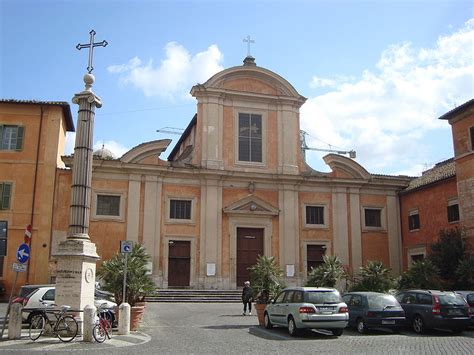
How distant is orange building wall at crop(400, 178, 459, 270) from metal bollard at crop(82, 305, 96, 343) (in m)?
20.3

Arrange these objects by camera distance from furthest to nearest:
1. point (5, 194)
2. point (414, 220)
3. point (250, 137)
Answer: point (250, 137), point (414, 220), point (5, 194)

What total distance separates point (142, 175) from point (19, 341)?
54.9 ft

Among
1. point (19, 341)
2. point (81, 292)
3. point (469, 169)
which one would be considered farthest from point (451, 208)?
point (19, 341)

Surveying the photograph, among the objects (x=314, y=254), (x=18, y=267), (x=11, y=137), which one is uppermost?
(x=11, y=137)

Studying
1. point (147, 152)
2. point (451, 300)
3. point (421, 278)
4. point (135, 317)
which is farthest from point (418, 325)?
point (147, 152)

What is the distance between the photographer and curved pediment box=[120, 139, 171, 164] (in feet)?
92.3

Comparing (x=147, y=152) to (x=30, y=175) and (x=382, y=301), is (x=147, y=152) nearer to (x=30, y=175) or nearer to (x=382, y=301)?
(x=30, y=175)

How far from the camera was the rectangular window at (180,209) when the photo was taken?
Answer: 28.6 meters

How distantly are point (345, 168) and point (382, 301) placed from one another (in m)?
17.0

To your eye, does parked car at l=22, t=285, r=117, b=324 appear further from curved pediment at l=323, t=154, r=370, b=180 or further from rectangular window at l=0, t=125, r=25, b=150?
curved pediment at l=323, t=154, r=370, b=180

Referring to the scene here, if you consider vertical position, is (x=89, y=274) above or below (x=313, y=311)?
above

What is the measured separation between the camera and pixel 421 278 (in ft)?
69.4

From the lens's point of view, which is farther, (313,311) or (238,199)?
(238,199)

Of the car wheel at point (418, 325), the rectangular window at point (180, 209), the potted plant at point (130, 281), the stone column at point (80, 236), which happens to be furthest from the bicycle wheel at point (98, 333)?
the rectangular window at point (180, 209)
